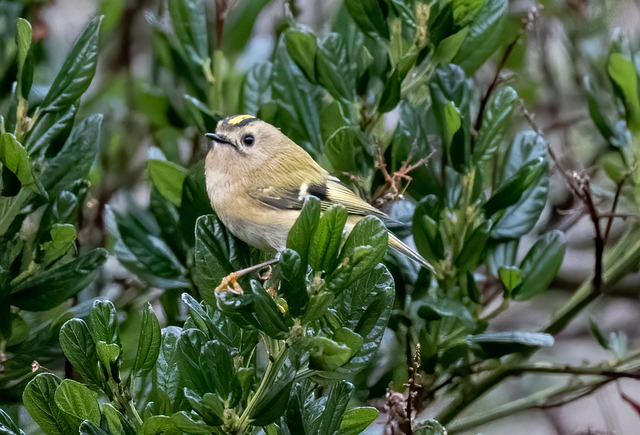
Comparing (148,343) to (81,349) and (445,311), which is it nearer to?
(81,349)

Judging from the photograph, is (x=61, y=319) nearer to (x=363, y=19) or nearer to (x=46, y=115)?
(x=46, y=115)

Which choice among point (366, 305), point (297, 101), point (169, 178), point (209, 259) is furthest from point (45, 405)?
point (297, 101)

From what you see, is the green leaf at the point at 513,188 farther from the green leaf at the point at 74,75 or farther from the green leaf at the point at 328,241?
the green leaf at the point at 74,75

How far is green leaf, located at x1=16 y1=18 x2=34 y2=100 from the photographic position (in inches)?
46.6

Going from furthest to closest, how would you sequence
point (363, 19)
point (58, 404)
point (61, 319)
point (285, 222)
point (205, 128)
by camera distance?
point (205, 128)
point (285, 222)
point (363, 19)
point (61, 319)
point (58, 404)

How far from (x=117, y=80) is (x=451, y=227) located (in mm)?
1088

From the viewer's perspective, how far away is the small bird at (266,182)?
1.44 metres

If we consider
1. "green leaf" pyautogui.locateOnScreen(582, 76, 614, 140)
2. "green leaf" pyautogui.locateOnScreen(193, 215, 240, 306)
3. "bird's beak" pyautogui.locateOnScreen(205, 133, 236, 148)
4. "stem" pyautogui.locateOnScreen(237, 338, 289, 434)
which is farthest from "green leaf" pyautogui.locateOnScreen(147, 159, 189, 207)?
"green leaf" pyautogui.locateOnScreen(582, 76, 614, 140)

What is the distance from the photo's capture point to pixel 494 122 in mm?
1401

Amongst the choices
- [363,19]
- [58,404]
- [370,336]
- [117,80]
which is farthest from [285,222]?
[117,80]

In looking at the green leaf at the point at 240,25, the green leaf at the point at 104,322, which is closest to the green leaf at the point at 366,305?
the green leaf at the point at 104,322

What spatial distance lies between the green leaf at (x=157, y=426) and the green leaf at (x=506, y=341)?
1.78ft

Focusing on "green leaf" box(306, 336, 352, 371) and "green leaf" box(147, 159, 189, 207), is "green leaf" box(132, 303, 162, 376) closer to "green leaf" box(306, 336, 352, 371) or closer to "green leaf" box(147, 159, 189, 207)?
"green leaf" box(306, 336, 352, 371)

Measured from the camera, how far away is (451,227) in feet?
4.73
